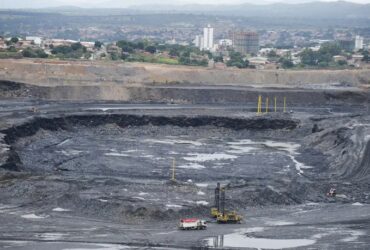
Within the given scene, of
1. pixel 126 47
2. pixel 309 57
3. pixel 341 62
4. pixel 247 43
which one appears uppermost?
pixel 126 47

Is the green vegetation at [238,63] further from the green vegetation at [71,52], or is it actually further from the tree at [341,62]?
the green vegetation at [71,52]

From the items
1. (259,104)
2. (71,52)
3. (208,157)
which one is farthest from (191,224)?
(71,52)

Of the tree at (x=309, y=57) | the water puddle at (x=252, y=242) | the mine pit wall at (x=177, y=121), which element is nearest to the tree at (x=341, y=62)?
the tree at (x=309, y=57)

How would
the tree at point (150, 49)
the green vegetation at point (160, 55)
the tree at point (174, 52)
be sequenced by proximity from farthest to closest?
1. the tree at point (150, 49)
2. the tree at point (174, 52)
3. the green vegetation at point (160, 55)

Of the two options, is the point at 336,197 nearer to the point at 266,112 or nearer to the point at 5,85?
the point at 266,112

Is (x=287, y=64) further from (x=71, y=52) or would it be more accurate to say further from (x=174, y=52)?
(x=71, y=52)

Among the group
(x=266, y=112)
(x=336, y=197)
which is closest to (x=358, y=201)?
(x=336, y=197)
